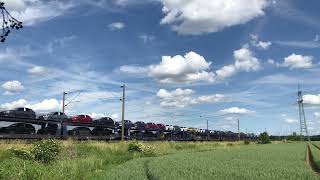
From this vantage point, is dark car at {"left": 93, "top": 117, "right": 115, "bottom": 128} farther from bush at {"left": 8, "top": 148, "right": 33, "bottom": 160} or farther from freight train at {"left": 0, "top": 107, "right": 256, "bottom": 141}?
bush at {"left": 8, "top": 148, "right": 33, "bottom": 160}

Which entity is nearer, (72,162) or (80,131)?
(72,162)

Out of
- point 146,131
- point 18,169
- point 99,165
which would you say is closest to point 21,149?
point 99,165

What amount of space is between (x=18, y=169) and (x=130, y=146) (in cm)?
2388

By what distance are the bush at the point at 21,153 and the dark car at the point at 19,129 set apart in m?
17.9

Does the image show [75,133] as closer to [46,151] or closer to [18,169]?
[46,151]

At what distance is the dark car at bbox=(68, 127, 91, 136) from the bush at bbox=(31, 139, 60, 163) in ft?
81.7

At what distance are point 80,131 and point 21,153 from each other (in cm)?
2834

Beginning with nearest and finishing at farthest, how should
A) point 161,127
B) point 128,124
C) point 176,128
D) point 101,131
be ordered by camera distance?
Result: point 101,131, point 128,124, point 161,127, point 176,128

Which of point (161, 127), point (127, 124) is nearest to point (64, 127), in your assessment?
point (127, 124)

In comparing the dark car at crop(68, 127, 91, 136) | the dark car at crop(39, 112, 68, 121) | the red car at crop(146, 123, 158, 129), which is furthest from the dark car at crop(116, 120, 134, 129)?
the dark car at crop(39, 112, 68, 121)

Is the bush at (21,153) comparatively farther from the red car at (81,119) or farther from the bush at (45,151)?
the red car at (81,119)

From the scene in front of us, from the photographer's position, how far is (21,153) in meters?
27.4

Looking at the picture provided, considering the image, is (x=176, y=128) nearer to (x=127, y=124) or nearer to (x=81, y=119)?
(x=127, y=124)

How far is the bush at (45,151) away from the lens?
2764 cm
